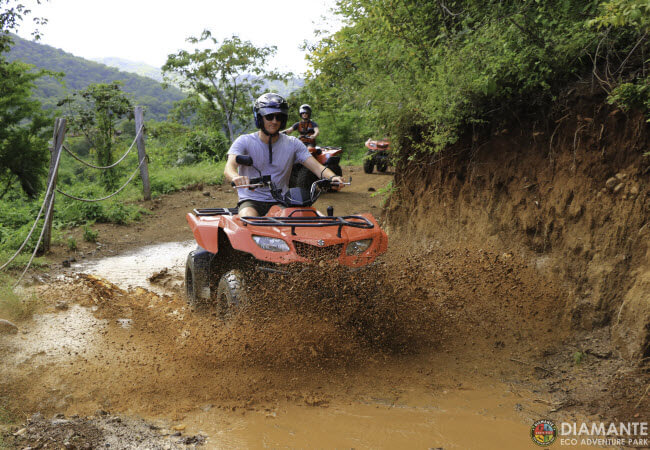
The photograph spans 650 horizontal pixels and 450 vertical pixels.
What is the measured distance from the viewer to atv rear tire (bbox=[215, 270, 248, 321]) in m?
4.09

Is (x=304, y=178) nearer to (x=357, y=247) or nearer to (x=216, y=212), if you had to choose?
(x=216, y=212)

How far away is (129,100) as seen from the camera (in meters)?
16.8

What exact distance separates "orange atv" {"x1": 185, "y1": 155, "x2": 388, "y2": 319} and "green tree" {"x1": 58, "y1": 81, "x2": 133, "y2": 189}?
11.9m

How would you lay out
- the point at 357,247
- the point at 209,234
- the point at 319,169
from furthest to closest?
the point at 319,169 < the point at 209,234 < the point at 357,247

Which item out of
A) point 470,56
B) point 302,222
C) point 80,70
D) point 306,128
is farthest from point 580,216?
point 80,70

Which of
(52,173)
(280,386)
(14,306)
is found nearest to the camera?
(280,386)

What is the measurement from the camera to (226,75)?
26375mm

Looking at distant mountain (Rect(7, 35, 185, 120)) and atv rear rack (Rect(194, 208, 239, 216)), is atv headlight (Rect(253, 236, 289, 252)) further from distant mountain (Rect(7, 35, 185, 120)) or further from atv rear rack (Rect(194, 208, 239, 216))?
distant mountain (Rect(7, 35, 185, 120))

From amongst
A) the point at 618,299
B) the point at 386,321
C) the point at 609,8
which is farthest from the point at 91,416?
the point at 609,8

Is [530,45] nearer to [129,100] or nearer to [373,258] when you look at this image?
[373,258]

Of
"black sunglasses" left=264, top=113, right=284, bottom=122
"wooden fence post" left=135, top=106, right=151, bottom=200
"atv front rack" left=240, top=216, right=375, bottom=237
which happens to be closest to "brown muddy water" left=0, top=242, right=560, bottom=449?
"atv front rack" left=240, top=216, right=375, bottom=237

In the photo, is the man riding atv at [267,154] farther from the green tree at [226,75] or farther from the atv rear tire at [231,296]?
the green tree at [226,75]

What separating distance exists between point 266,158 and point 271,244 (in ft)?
4.98

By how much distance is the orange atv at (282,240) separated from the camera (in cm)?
409
